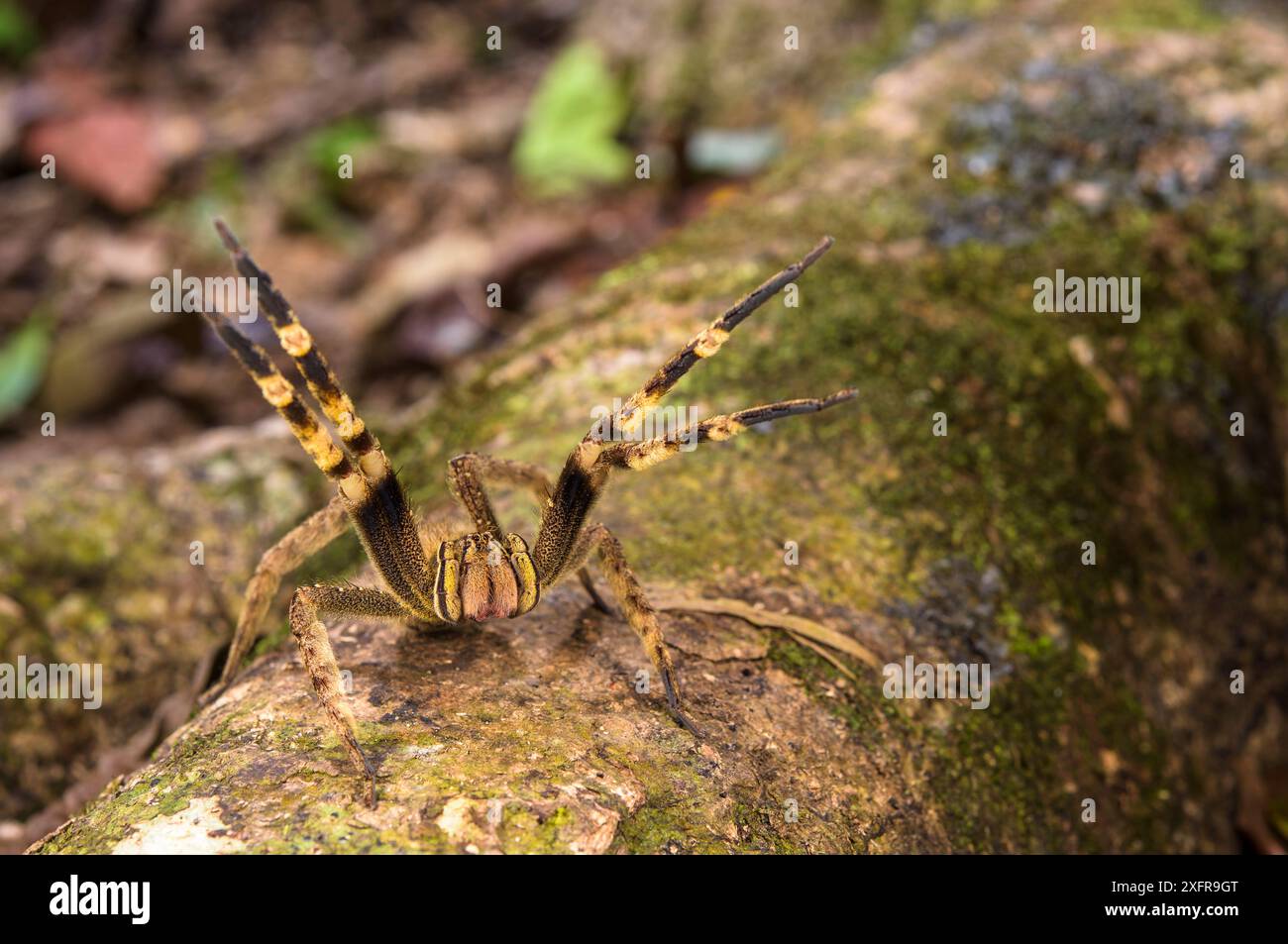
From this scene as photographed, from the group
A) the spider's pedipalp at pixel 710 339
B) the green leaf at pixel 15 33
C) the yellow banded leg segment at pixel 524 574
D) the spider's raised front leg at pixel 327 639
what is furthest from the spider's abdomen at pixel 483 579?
the green leaf at pixel 15 33

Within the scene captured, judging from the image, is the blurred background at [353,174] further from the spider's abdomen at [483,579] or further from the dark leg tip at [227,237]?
the dark leg tip at [227,237]

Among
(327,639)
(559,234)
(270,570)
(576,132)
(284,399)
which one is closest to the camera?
(284,399)

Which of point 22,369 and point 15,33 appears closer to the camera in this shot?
point 22,369

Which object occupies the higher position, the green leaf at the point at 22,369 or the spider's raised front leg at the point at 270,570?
the green leaf at the point at 22,369

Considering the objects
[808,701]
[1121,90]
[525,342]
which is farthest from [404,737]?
[1121,90]

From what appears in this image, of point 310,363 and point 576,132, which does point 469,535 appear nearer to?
point 310,363

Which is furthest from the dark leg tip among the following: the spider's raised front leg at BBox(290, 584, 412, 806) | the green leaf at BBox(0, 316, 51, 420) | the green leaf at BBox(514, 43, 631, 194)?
the green leaf at BBox(514, 43, 631, 194)

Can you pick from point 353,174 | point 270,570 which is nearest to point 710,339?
point 270,570
